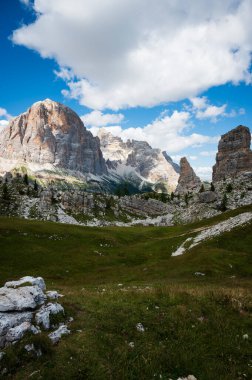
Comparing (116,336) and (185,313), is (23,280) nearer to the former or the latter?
(116,336)

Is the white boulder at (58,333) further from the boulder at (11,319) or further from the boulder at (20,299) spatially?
the boulder at (20,299)

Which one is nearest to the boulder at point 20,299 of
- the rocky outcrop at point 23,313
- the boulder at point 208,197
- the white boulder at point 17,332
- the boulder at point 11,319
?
the rocky outcrop at point 23,313

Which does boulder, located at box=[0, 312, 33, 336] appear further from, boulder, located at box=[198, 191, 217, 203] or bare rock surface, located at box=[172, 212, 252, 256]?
boulder, located at box=[198, 191, 217, 203]

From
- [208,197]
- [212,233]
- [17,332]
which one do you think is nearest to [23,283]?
[17,332]

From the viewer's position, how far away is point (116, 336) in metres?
18.1

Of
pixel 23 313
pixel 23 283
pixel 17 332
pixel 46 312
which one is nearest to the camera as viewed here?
pixel 17 332

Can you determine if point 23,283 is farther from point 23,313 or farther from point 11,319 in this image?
point 11,319

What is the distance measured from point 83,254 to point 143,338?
47602mm

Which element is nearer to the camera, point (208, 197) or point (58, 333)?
point (58, 333)

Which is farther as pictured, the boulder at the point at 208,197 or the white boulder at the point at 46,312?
the boulder at the point at 208,197

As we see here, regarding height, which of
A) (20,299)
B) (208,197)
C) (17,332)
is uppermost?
(208,197)

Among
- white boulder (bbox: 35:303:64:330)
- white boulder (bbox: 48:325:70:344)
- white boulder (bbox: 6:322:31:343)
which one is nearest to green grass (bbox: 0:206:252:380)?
white boulder (bbox: 48:325:70:344)

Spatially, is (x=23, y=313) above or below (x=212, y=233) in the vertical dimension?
below

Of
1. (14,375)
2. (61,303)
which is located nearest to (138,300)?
(61,303)
